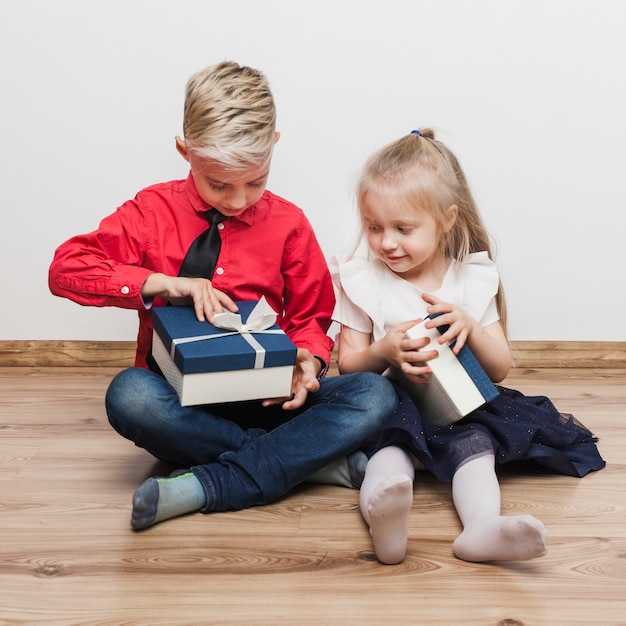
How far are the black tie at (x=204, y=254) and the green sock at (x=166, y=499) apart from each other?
32cm

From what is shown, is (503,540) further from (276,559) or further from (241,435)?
(241,435)

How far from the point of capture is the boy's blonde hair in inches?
44.6

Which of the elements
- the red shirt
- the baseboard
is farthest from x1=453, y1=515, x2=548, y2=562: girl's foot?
the baseboard

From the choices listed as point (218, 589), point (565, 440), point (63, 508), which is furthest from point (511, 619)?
point (63, 508)

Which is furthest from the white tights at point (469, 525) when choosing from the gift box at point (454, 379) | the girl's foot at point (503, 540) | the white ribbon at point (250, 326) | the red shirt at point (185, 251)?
the red shirt at point (185, 251)

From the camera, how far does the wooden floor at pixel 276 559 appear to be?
848mm

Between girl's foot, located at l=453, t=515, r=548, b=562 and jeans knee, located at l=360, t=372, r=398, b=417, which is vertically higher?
jeans knee, located at l=360, t=372, r=398, b=417

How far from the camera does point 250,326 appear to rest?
113 centimetres

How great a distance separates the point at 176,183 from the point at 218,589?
672 mm

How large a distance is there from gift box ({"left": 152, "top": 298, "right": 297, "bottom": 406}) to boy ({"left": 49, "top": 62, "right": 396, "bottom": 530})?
4 cm

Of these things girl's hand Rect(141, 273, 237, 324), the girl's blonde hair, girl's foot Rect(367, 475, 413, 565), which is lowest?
girl's foot Rect(367, 475, 413, 565)

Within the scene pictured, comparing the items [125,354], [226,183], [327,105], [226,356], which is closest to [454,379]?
[226,356]

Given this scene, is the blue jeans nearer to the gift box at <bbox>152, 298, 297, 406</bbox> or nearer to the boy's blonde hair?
the gift box at <bbox>152, 298, 297, 406</bbox>

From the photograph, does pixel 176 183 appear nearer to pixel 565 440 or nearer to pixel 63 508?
pixel 63 508
